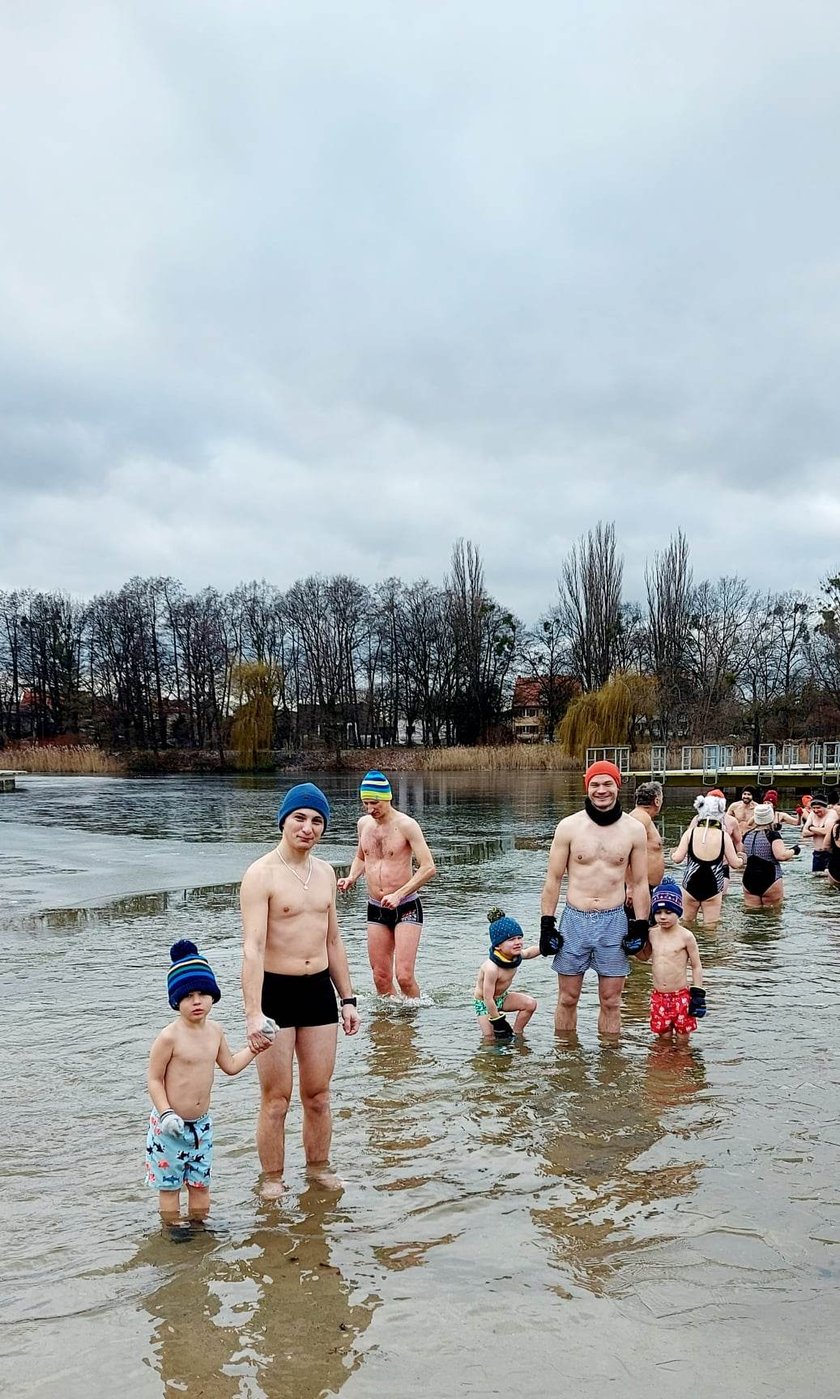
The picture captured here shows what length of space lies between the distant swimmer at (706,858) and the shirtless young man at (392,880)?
4.35m

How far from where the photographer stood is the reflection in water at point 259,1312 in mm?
3396

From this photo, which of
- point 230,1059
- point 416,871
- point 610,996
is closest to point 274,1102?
point 230,1059

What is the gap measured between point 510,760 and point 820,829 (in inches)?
1471

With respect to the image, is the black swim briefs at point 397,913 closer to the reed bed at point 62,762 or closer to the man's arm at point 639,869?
the man's arm at point 639,869

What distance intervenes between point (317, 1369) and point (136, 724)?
7929 centimetres

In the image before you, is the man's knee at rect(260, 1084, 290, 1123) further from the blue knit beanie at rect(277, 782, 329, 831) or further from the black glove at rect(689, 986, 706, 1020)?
the black glove at rect(689, 986, 706, 1020)

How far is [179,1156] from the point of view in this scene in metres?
4.30

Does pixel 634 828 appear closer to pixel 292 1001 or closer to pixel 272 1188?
pixel 292 1001

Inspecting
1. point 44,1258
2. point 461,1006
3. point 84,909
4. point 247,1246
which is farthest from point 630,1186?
point 84,909

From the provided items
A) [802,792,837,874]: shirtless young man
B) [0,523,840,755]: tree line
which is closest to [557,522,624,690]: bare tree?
[0,523,840,755]: tree line

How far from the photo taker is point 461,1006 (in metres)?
8.27

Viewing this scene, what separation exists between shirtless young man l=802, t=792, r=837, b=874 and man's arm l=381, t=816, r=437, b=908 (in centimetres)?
974

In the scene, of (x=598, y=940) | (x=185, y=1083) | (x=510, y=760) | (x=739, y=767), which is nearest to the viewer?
(x=185, y=1083)

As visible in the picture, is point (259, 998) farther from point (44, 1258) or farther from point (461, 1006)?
point (461, 1006)
